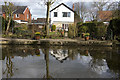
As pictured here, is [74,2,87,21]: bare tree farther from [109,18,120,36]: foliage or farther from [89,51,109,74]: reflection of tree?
[89,51,109,74]: reflection of tree

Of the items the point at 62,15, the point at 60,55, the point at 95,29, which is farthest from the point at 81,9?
the point at 60,55

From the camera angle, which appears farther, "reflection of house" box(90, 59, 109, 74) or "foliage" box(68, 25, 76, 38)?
"foliage" box(68, 25, 76, 38)

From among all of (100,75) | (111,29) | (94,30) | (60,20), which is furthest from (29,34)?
(60,20)

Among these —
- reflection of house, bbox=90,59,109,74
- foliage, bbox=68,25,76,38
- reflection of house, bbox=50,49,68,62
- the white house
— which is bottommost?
reflection of house, bbox=90,59,109,74

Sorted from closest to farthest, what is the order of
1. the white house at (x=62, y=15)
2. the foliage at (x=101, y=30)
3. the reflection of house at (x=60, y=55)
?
1. the reflection of house at (x=60, y=55)
2. the foliage at (x=101, y=30)
3. the white house at (x=62, y=15)

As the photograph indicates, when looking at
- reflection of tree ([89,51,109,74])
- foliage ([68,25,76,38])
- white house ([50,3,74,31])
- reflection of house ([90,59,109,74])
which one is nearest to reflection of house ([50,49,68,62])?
reflection of tree ([89,51,109,74])

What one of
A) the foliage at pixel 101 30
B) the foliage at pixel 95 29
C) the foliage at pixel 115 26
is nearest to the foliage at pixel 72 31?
the foliage at pixel 95 29

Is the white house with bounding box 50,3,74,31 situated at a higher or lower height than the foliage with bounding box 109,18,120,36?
higher

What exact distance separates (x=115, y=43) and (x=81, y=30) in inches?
199

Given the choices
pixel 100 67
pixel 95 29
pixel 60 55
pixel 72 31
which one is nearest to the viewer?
pixel 100 67

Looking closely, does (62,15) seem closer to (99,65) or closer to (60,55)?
(60,55)

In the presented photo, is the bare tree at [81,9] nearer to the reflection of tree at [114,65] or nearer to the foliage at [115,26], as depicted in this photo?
the foliage at [115,26]

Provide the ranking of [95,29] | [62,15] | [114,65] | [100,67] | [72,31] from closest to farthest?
1. [100,67]
2. [114,65]
3. [95,29]
4. [72,31]
5. [62,15]

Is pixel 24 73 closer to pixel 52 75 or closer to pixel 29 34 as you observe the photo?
pixel 52 75
